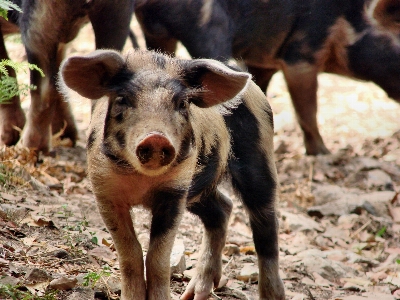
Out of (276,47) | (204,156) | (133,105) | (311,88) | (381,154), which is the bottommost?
(381,154)

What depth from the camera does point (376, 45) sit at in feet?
27.6

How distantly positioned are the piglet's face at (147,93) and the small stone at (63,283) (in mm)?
762

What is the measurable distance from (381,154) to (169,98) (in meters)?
6.20

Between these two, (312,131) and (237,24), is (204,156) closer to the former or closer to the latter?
(237,24)

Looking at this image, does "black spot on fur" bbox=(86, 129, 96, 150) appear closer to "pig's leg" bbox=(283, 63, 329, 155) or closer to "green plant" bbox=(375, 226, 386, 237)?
"green plant" bbox=(375, 226, 386, 237)

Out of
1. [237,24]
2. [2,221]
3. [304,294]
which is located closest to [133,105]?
[2,221]

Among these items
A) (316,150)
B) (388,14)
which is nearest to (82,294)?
(316,150)

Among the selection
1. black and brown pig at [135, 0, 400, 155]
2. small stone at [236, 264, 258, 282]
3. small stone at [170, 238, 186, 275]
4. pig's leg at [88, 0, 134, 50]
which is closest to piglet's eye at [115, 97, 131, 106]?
small stone at [170, 238, 186, 275]

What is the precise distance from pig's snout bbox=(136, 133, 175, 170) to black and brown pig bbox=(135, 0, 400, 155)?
424 cm

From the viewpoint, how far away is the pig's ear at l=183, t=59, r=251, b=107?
3902mm

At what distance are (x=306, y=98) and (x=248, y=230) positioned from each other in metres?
2.71

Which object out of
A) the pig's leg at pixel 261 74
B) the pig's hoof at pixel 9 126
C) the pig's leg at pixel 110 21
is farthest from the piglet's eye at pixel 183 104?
the pig's leg at pixel 261 74

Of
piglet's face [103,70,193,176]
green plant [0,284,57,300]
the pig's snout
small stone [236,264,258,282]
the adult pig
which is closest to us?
the pig's snout

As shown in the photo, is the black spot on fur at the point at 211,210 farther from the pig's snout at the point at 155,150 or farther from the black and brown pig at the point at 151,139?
the pig's snout at the point at 155,150
